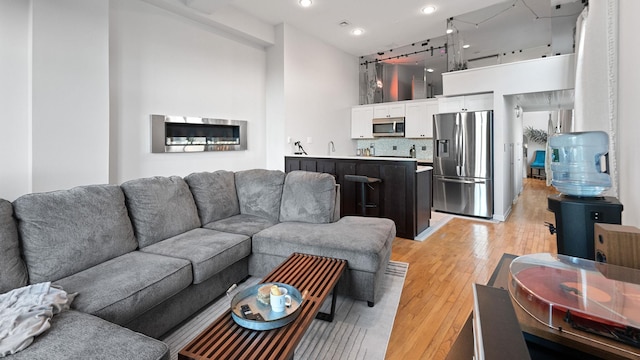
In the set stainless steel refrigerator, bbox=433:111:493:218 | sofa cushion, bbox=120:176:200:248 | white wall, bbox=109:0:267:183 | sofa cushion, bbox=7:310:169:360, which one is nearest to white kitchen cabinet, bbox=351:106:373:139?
stainless steel refrigerator, bbox=433:111:493:218

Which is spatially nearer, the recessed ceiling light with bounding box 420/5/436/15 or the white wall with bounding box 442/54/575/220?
the white wall with bounding box 442/54/575/220

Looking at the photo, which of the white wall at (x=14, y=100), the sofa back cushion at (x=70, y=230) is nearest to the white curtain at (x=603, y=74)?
the sofa back cushion at (x=70, y=230)

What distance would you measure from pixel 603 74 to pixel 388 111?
14.6ft

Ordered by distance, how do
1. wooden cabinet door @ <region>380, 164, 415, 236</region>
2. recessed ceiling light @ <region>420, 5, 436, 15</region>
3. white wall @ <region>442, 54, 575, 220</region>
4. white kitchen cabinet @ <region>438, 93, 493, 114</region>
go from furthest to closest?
white kitchen cabinet @ <region>438, 93, 493, 114</region> < recessed ceiling light @ <region>420, 5, 436, 15</region> < white wall @ <region>442, 54, 575, 220</region> < wooden cabinet door @ <region>380, 164, 415, 236</region>

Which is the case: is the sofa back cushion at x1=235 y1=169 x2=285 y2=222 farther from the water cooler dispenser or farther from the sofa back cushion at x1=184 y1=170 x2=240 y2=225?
the water cooler dispenser

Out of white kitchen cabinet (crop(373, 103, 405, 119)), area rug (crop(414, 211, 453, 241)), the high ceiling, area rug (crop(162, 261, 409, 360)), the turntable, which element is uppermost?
the high ceiling

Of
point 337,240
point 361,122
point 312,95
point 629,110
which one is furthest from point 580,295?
point 361,122

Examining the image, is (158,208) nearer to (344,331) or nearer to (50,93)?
(50,93)

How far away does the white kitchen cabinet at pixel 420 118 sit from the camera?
6.07 meters

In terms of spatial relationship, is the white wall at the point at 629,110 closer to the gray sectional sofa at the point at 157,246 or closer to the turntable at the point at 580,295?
the turntable at the point at 580,295

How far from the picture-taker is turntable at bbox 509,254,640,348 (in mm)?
649

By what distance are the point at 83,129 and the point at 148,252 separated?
1.68m

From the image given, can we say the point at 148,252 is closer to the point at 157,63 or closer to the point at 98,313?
the point at 98,313

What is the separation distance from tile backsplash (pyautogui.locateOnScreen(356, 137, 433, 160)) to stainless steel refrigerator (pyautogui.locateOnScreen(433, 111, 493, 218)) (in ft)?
3.93
